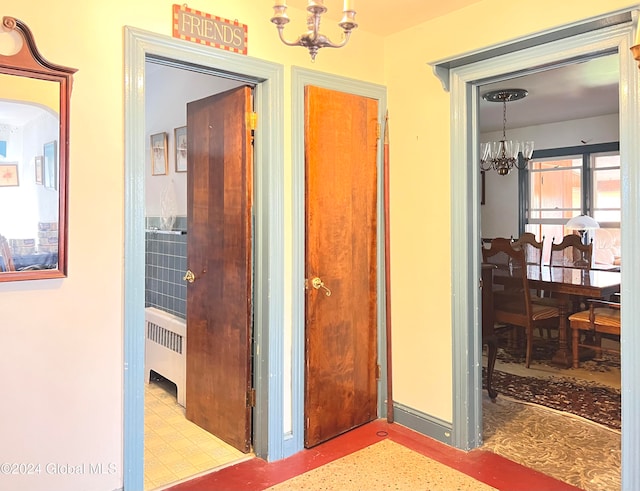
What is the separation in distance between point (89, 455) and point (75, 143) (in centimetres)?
127

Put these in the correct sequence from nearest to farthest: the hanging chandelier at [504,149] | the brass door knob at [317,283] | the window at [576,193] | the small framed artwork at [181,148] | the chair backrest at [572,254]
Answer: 1. the brass door knob at [317,283]
2. the small framed artwork at [181,148]
3. the hanging chandelier at [504,149]
4. the chair backrest at [572,254]
5. the window at [576,193]

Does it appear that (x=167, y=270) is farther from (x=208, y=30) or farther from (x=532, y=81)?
(x=532, y=81)

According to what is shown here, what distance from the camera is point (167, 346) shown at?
3.66 m

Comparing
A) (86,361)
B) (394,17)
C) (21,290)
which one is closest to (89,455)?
(86,361)

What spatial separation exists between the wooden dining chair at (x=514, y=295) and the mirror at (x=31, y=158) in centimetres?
339

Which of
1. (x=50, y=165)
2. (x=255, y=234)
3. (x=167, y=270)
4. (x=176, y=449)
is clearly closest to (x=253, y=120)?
(x=255, y=234)

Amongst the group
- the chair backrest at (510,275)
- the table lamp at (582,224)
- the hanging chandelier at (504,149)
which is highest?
the hanging chandelier at (504,149)

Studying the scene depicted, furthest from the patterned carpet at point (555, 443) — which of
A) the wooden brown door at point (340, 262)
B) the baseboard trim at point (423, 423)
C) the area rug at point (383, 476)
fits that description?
the wooden brown door at point (340, 262)

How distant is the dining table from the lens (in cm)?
396

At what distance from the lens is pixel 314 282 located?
9.21ft

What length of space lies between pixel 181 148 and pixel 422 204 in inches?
70.6

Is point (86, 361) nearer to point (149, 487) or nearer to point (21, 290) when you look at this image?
point (21, 290)

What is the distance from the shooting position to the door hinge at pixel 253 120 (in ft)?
8.80

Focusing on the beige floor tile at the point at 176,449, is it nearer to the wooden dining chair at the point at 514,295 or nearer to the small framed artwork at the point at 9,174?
the small framed artwork at the point at 9,174
